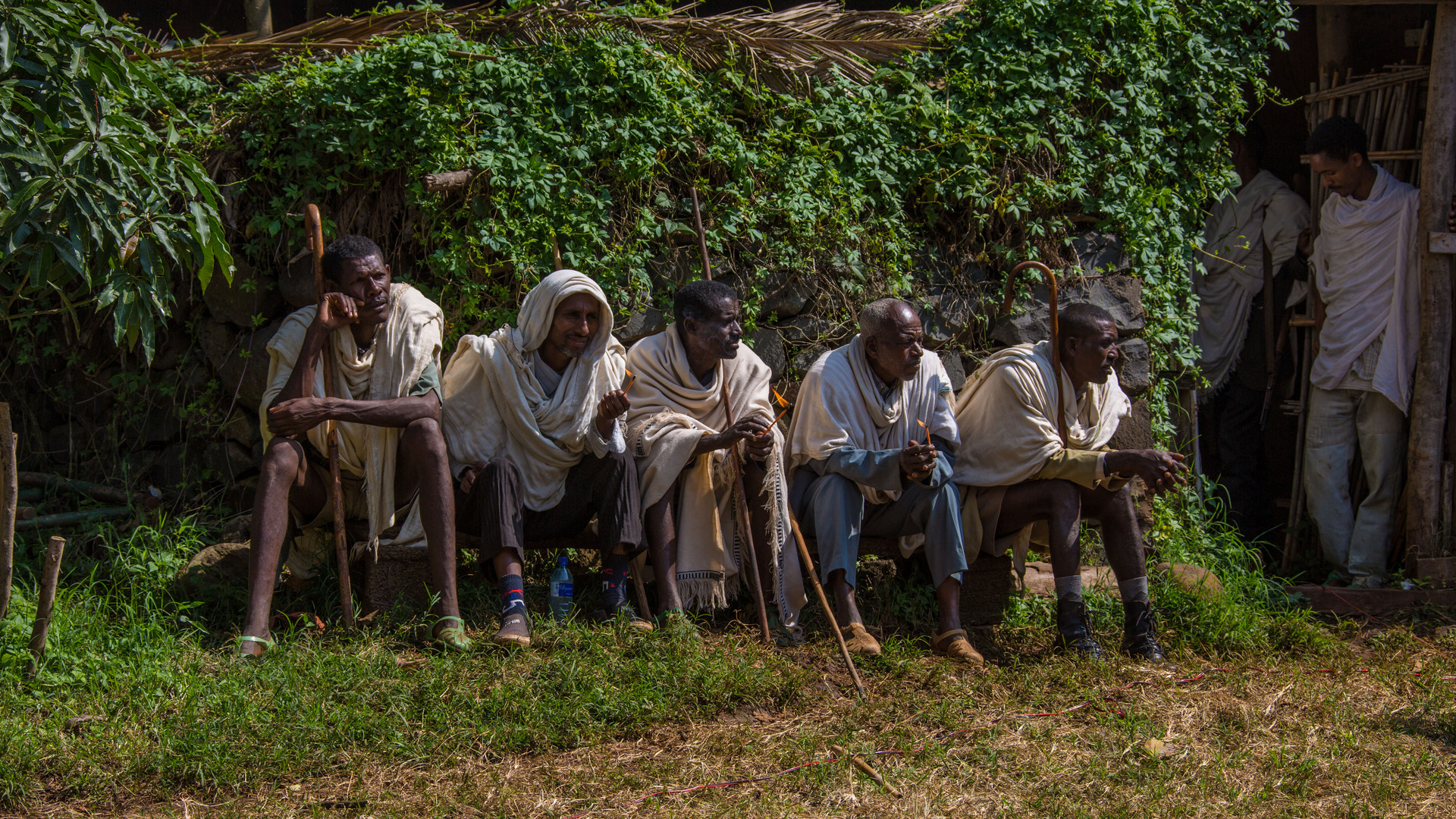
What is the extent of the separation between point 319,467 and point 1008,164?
3.85 meters

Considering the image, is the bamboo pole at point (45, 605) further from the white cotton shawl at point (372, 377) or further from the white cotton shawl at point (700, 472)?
the white cotton shawl at point (700, 472)

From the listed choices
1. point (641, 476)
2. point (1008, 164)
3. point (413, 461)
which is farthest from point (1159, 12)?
point (413, 461)

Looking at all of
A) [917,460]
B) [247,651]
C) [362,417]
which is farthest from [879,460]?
[247,651]

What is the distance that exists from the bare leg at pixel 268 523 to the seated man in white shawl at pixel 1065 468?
2731 millimetres

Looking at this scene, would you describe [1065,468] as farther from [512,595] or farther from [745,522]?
[512,595]

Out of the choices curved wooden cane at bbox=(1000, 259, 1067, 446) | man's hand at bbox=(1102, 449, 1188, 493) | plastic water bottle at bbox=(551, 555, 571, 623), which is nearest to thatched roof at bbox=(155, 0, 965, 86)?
curved wooden cane at bbox=(1000, 259, 1067, 446)

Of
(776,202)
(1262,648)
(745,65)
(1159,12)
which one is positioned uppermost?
(1159,12)

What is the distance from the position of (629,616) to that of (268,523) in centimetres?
139

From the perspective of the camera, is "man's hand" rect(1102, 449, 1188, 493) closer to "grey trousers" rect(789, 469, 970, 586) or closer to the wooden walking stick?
"grey trousers" rect(789, 469, 970, 586)

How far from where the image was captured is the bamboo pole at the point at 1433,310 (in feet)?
20.1

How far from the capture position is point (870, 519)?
5.16 meters

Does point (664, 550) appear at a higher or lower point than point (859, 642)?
higher

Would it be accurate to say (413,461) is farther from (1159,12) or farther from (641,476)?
Result: (1159,12)

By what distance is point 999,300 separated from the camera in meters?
6.30
